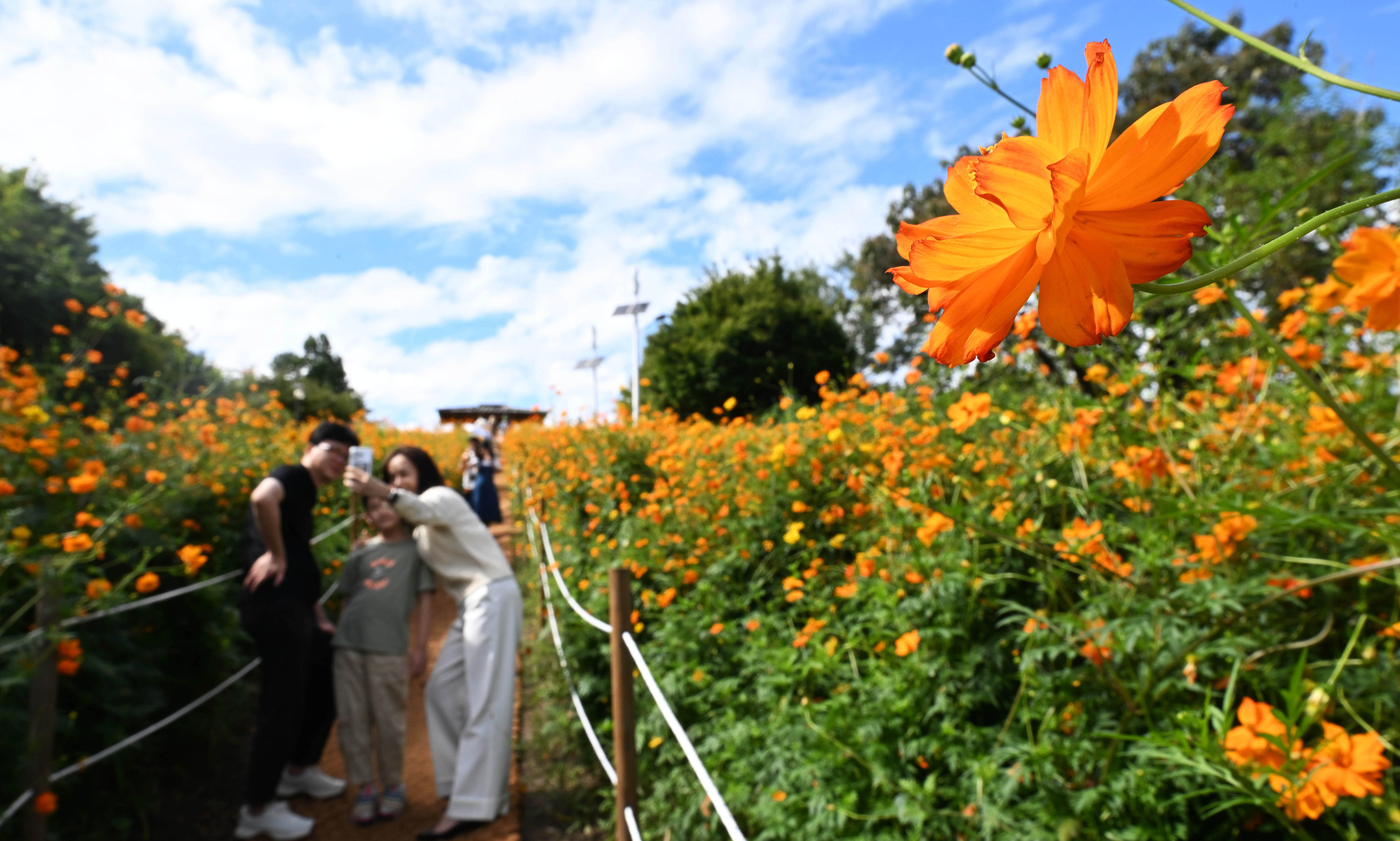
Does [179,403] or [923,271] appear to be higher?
[179,403]

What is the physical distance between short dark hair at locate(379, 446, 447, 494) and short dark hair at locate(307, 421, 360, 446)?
7.4 inches

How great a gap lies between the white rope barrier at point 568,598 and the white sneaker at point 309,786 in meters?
1.39

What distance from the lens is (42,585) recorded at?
2391 mm

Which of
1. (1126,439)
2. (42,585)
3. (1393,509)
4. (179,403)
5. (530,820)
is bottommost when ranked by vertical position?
(530,820)

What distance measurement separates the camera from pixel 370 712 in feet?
12.1

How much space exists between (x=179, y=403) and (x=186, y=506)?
214cm

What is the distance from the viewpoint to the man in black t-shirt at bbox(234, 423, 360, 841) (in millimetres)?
3266

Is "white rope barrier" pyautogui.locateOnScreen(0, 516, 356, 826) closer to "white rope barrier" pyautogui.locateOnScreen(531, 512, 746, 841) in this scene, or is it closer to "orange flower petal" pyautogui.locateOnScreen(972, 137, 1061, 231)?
"white rope barrier" pyautogui.locateOnScreen(531, 512, 746, 841)

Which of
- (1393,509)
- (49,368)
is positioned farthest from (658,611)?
(49,368)

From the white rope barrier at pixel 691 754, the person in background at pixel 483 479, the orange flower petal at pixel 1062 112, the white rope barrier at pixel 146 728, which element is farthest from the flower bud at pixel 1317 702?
the person in background at pixel 483 479

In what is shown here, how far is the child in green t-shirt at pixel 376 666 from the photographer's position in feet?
11.8

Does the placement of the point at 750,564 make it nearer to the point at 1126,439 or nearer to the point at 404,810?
the point at 1126,439

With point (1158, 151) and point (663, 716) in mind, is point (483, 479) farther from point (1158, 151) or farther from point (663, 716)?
point (1158, 151)

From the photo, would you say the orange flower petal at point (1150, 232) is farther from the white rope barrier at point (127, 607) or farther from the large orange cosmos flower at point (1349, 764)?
the white rope barrier at point (127, 607)
